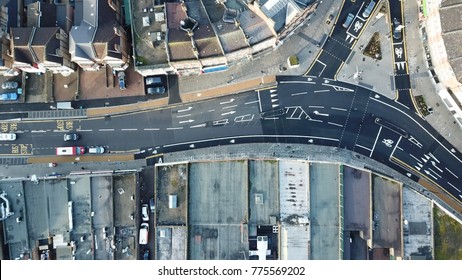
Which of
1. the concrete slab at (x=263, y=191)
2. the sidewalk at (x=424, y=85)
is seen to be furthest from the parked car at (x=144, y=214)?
the sidewalk at (x=424, y=85)

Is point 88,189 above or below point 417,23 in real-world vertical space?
below

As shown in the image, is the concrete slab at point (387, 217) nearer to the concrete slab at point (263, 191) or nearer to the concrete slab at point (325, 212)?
the concrete slab at point (325, 212)

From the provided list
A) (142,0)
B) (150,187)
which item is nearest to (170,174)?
(150,187)

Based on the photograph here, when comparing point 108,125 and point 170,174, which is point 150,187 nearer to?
point 170,174

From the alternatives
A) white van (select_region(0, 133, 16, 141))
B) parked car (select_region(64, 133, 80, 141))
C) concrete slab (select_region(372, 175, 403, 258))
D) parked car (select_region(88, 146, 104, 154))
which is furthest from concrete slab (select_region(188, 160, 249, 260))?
white van (select_region(0, 133, 16, 141))

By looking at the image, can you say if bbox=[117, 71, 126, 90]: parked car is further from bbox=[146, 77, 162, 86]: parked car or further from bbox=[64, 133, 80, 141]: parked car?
bbox=[64, 133, 80, 141]: parked car

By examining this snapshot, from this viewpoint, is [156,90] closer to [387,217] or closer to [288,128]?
[288,128]
